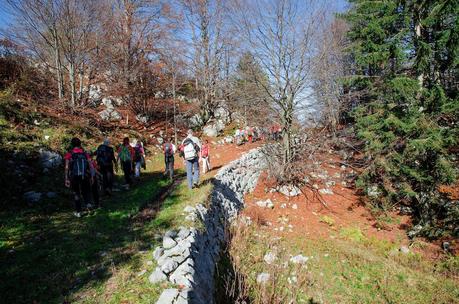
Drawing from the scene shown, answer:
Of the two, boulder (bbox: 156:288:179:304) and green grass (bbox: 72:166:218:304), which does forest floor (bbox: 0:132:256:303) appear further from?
boulder (bbox: 156:288:179:304)

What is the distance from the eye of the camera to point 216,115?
2584cm

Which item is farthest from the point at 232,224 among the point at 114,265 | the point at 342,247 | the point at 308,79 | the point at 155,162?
the point at 155,162

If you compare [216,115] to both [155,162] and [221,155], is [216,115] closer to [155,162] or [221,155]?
[221,155]

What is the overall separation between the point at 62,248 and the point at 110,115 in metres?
15.8

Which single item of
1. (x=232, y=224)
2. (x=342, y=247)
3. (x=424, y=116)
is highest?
(x=424, y=116)

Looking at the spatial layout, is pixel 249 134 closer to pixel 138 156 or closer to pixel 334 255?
pixel 138 156

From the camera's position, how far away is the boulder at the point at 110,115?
18.8m

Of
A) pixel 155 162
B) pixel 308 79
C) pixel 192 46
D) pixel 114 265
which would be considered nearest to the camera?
pixel 114 265


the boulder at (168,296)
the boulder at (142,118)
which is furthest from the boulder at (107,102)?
the boulder at (168,296)

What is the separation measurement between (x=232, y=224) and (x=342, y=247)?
12.2 ft

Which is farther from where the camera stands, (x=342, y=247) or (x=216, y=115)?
(x=216, y=115)

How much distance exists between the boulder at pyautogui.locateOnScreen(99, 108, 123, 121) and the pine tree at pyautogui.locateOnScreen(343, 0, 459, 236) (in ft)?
51.1

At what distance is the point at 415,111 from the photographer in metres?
11.2

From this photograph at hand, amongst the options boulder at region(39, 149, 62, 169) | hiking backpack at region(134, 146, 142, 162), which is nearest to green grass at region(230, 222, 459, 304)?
hiking backpack at region(134, 146, 142, 162)
